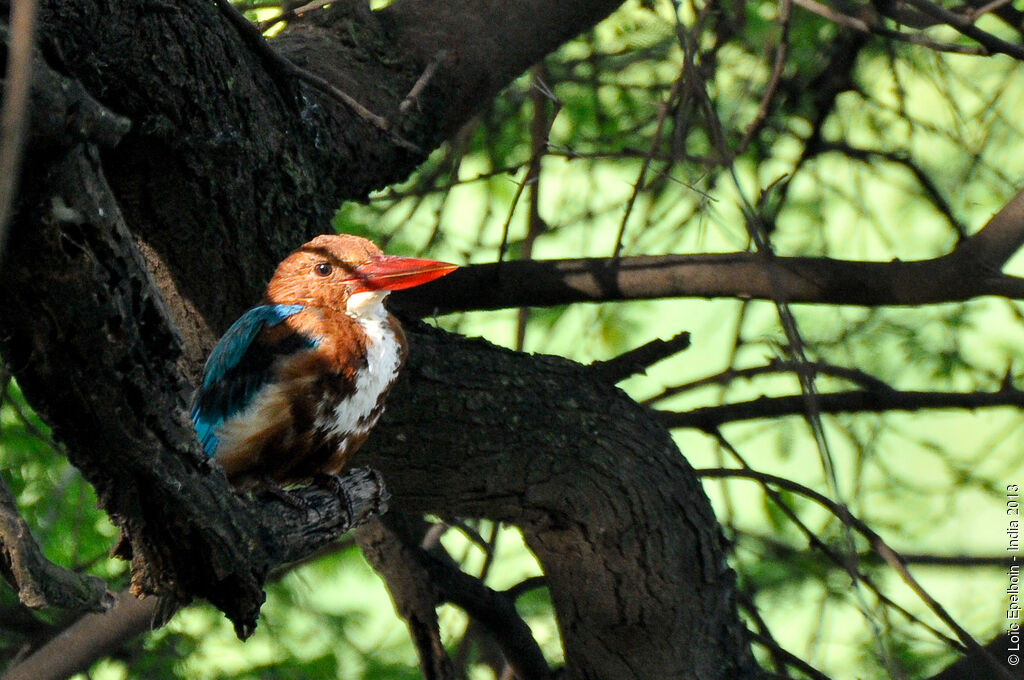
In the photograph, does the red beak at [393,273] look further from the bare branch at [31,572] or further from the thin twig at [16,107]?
the thin twig at [16,107]

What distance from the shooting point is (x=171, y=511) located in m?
1.44

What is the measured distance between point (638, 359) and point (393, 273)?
646 mm

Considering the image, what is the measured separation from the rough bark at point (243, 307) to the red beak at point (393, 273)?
183 millimetres

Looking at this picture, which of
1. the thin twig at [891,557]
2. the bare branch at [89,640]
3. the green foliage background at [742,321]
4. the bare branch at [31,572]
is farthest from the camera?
the green foliage background at [742,321]

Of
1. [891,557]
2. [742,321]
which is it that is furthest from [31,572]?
[742,321]

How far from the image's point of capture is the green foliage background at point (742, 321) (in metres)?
3.04

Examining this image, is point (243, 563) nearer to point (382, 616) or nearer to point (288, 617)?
point (288, 617)

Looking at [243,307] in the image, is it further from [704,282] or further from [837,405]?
[837,405]

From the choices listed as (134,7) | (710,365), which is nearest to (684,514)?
(134,7)

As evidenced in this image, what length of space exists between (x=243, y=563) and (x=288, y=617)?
1903 millimetres

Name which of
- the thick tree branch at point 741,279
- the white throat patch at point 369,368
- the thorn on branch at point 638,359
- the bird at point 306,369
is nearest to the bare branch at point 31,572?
the bird at point 306,369

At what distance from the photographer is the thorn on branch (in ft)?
8.06

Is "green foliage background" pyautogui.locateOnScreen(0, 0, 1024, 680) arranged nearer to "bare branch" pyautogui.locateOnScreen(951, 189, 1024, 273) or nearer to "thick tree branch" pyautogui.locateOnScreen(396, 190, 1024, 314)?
"thick tree branch" pyautogui.locateOnScreen(396, 190, 1024, 314)

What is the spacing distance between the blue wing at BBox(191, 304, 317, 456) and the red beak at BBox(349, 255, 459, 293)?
15cm
